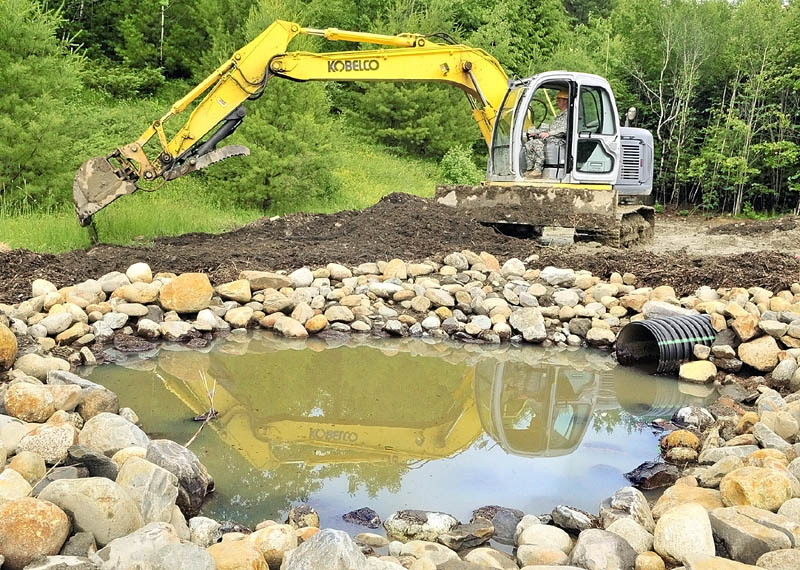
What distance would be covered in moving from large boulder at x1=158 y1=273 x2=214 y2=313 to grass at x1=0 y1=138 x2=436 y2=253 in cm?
259

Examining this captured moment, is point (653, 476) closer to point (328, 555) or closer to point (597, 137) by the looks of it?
point (328, 555)

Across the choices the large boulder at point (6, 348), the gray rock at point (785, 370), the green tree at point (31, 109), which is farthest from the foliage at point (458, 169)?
the large boulder at point (6, 348)

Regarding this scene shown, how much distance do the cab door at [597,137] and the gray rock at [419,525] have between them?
766cm

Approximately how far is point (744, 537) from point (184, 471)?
2435mm

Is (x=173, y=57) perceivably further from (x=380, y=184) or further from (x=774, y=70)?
(x=774, y=70)

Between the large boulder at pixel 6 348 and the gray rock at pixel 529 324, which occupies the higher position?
the large boulder at pixel 6 348

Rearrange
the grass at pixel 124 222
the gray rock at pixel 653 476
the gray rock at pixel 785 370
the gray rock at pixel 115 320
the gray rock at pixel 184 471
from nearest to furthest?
1. the gray rock at pixel 184 471
2. the gray rock at pixel 653 476
3. the gray rock at pixel 785 370
4. the gray rock at pixel 115 320
5. the grass at pixel 124 222

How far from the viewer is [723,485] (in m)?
3.37

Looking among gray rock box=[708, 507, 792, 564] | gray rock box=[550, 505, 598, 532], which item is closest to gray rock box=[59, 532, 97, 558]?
gray rock box=[550, 505, 598, 532]

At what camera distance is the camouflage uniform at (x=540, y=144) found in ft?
33.9

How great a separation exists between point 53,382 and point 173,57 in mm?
18822

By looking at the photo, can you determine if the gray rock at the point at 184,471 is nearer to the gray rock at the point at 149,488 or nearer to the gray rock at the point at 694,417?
the gray rock at the point at 149,488

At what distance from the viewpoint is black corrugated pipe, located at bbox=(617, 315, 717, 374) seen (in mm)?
6000

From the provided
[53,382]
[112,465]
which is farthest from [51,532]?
[53,382]
